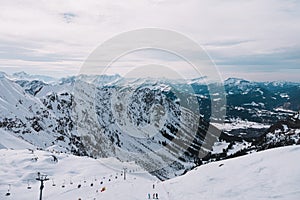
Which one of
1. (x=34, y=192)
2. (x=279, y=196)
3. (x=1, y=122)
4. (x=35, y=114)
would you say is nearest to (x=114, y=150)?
(x=35, y=114)

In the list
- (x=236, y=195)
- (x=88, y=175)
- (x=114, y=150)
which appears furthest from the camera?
(x=114, y=150)

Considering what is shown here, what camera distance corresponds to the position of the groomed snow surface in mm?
30031

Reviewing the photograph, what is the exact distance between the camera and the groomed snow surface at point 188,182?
3003 centimetres

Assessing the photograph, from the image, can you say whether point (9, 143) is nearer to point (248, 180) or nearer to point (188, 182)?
point (188, 182)

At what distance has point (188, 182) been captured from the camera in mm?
37625

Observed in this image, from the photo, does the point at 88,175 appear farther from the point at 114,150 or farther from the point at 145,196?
the point at 114,150

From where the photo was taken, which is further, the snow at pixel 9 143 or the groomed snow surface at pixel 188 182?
the snow at pixel 9 143

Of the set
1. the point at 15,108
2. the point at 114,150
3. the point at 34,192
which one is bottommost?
the point at 114,150

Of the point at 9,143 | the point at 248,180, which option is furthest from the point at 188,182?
the point at 9,143

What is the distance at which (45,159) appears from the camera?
53.3m

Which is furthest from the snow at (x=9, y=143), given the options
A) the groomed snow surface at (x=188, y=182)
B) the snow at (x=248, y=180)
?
the snow at (x=248, y=180)

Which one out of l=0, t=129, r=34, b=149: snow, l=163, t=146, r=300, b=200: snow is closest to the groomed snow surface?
l=163, t=146, r=300, b=200: snow

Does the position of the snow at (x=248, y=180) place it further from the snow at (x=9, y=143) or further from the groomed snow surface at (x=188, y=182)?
the snow at (x=9, y=143)

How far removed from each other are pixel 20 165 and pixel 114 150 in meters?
150
